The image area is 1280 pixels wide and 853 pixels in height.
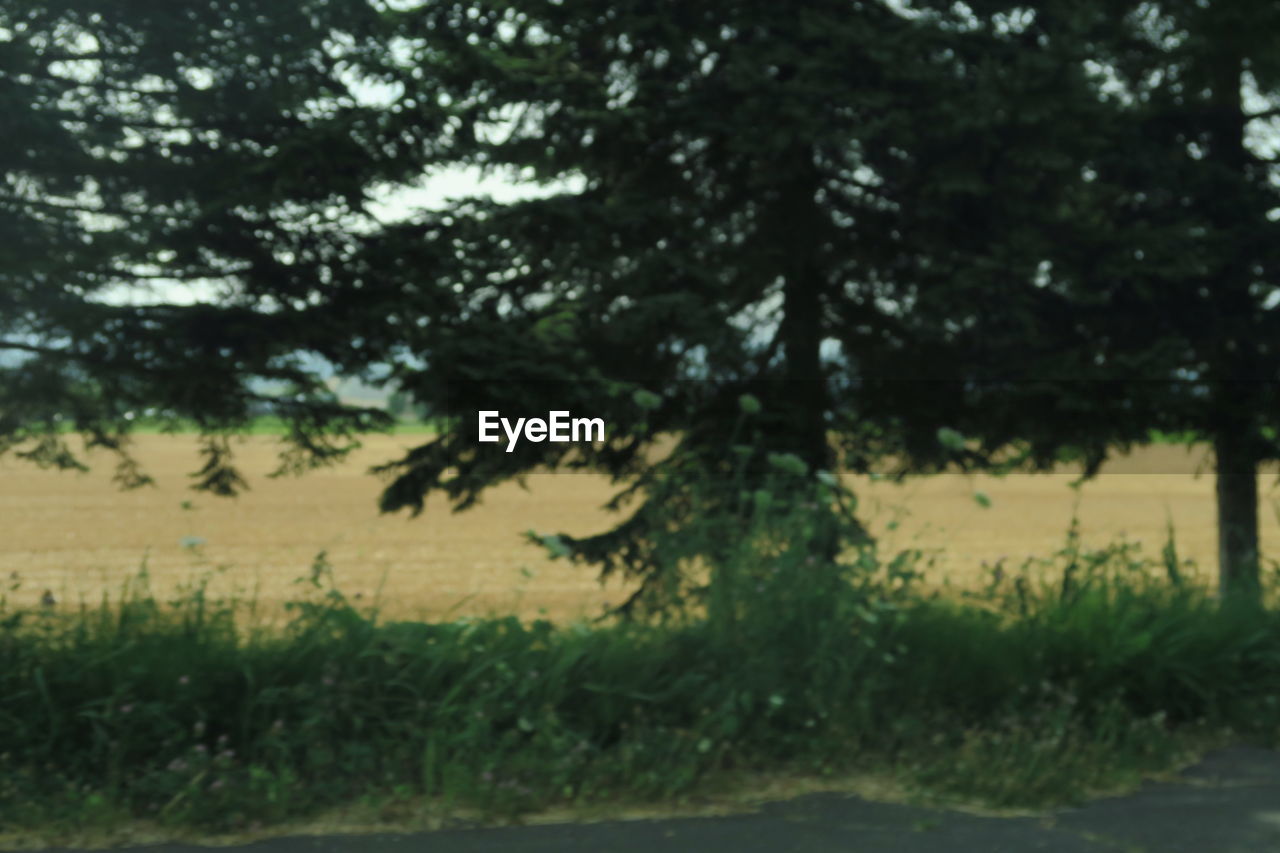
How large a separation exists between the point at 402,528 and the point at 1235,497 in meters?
14.0

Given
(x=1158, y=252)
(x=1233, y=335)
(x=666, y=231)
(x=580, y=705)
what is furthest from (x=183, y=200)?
(x=1233, y=335)

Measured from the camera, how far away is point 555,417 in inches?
320

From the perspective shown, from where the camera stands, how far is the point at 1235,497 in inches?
393

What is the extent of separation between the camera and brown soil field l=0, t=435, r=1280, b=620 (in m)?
7.08

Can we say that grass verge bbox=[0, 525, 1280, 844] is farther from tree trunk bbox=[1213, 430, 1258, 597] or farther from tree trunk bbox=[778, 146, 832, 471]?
tree trunk bbox=[1213, 430, 1258, 597]

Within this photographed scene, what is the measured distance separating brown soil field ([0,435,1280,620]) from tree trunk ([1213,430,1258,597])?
0.70 ft

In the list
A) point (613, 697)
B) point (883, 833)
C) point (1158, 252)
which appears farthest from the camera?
point (1158, 252)

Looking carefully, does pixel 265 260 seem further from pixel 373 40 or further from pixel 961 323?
pixel 961 323

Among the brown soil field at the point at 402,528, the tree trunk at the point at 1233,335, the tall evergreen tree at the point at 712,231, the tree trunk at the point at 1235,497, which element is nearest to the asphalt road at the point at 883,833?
the brown soil field at the point at 402,528

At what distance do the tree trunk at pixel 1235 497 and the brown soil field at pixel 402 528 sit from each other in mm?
213

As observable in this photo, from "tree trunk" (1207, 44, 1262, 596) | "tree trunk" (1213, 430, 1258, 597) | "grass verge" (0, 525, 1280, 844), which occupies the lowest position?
"grass verge" (0, 525, 1280, 844)

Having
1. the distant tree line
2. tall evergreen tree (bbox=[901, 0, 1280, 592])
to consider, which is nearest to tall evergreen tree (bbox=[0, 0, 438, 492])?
the distant tree line

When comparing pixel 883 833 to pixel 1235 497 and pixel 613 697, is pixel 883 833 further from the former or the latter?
pixel 1235 497

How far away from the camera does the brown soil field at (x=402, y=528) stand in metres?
7.08
